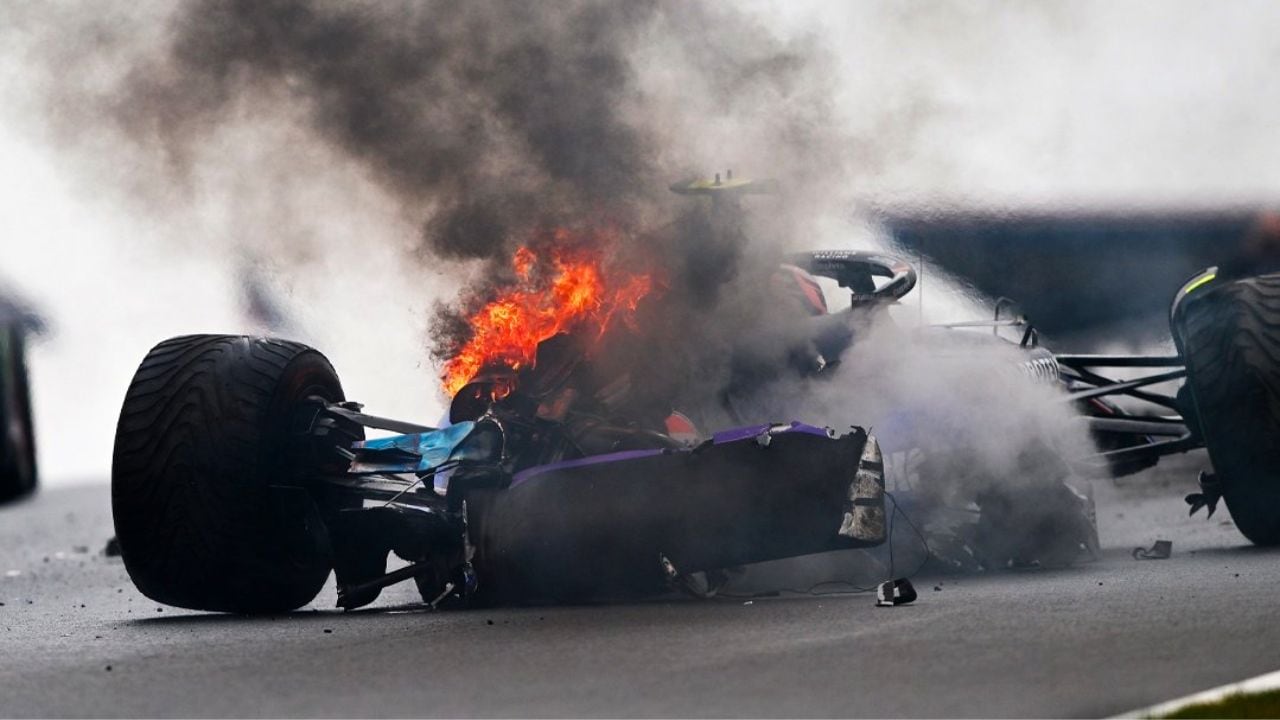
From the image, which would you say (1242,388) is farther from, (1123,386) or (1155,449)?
(1155,449)

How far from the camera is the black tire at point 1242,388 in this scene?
38.5 feet

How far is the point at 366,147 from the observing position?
11.6 meters

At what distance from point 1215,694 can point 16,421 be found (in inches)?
227

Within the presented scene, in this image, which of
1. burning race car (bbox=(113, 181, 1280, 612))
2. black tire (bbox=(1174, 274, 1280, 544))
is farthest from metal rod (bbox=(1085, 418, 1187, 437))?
burning race car (bbox=(113, 181, 1280, 612))

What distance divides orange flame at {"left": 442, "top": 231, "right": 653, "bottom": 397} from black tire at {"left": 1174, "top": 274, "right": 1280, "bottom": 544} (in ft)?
11.7

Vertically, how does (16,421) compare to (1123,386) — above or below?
above

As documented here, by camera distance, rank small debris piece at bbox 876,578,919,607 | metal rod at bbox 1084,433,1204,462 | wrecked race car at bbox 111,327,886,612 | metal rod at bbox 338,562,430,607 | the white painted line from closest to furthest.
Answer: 1. the white painted line
2. small debris piece at bbox 876,578,919,607
3. wrecked race car at bbox 111,327,886,612
4. metal rod at bbox 338,562,430,607
5. metal rod at bbox 1084,433,1204,462

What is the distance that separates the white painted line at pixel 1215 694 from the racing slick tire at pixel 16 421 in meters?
5.12

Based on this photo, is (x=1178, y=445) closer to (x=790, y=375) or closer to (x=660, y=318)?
(x=790, y=375)

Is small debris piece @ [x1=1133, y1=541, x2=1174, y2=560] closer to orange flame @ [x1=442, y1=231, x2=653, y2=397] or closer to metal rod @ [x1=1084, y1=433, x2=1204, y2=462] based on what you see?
metal rod @ [x1=1084, y1=433, x2=1204, y2=462]

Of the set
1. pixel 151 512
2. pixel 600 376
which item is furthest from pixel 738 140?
pixel 151 512

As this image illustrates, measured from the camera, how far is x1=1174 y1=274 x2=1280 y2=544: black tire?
11.7 meters

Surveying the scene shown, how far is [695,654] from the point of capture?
23.8 feet

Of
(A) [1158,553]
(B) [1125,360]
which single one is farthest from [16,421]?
(B) [1125,360]
